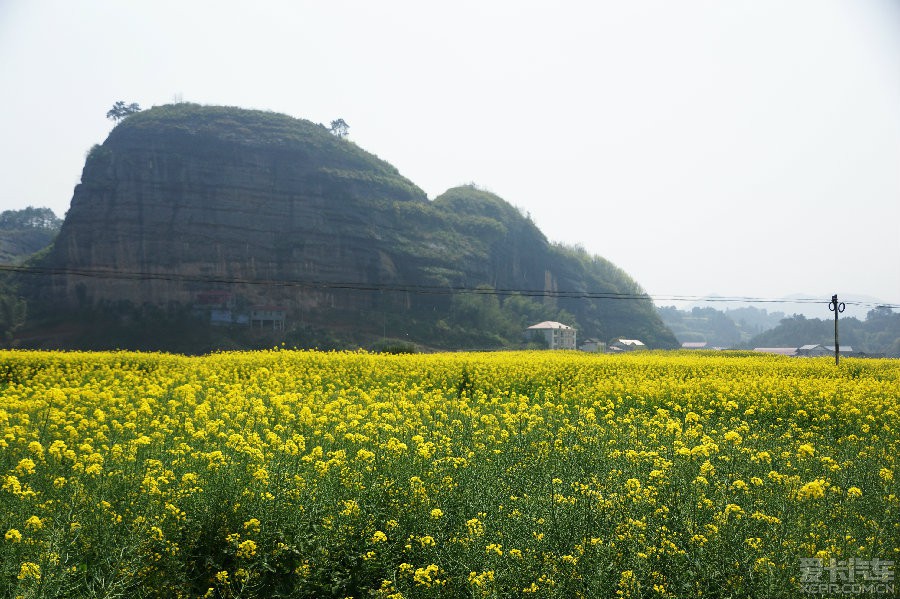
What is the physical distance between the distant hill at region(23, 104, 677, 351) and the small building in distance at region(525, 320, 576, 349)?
256cm

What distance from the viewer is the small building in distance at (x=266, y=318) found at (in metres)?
71.0

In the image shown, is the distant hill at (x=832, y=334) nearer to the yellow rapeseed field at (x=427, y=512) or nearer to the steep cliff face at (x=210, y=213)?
the steep cliff face at (x=210, y=213)

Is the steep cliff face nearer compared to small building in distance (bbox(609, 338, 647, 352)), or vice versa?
the steep cliff face

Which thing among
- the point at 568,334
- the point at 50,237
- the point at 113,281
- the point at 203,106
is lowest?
the point at 568,334

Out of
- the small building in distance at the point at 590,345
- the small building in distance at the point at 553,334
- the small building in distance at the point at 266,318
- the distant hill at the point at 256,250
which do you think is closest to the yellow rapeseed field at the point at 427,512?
the distant hill at the point at 256,250

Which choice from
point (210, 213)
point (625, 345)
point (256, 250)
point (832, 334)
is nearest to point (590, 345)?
point (625, 345)

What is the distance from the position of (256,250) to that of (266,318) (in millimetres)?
10799

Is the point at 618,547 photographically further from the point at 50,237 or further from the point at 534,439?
the point at 50,237

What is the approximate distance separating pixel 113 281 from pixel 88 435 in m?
72.0

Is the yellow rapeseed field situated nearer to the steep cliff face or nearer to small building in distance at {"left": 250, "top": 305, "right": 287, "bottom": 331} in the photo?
small building in distance at {"left": 250, "top": 305, "right": 287, "bottom": 331}

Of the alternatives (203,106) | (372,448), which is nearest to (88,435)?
A: (372,448)

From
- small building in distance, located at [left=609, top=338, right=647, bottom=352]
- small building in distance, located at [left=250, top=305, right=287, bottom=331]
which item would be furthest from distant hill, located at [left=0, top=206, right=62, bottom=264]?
small building in distance, located at [left=609, top=338, right=647, bottom=352]

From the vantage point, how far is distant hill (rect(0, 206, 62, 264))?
313 ft

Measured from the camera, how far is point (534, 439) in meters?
7.99
